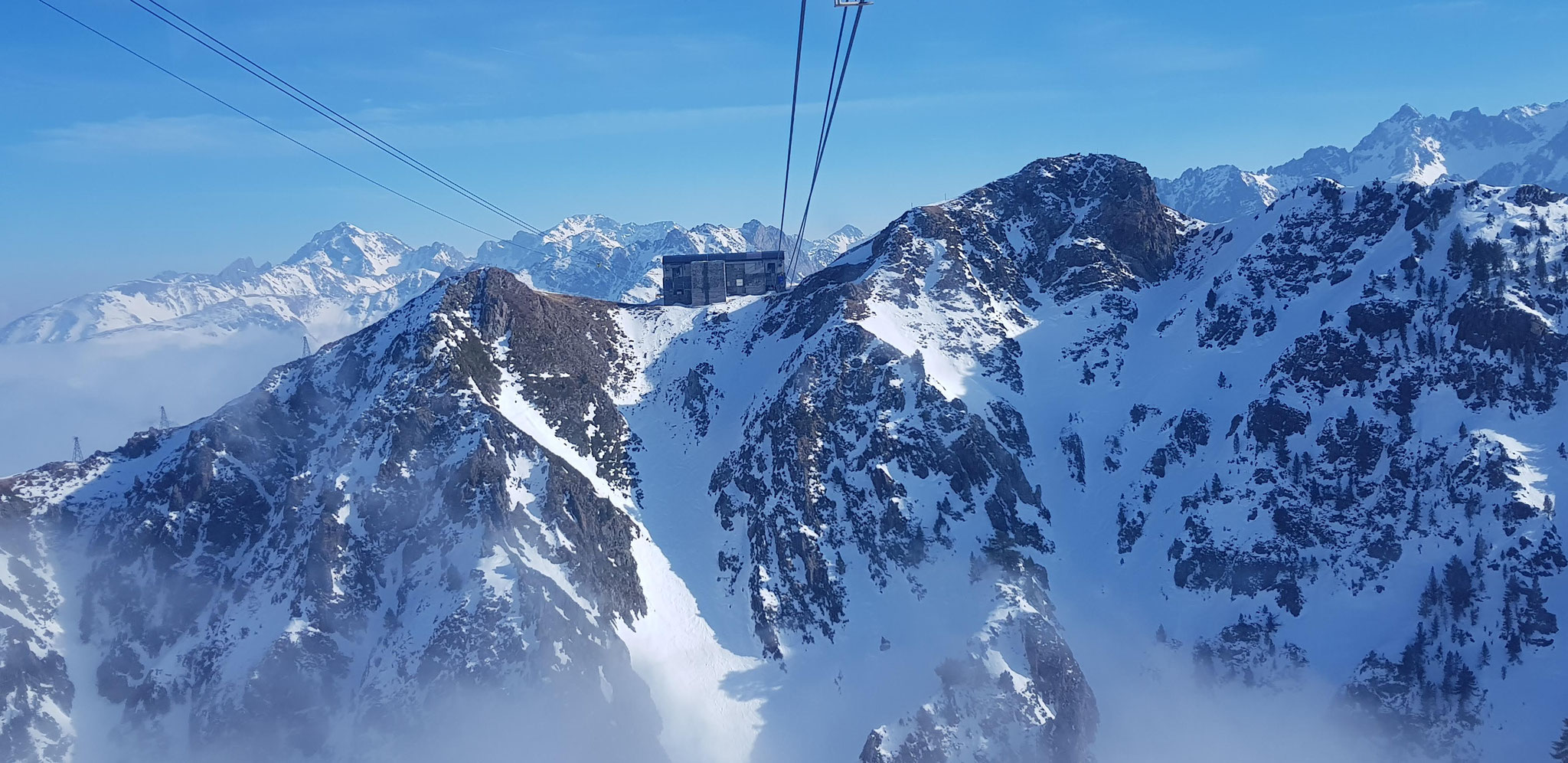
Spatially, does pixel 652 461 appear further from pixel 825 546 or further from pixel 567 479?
pixel 825 546

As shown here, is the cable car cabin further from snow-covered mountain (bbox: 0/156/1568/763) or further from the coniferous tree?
the coniferous tree

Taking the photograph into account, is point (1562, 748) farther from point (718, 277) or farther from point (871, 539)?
point (718, 277)

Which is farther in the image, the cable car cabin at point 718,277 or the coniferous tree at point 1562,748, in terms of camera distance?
the cable car cabin at point 718,277

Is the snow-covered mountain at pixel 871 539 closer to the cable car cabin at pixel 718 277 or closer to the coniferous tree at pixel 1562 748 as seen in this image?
the coniferous tree at pixel 1562 748

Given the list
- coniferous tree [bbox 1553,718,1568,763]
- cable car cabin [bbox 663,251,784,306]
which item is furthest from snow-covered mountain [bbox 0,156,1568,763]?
cable car cabin [bbox 663,251,784,306]

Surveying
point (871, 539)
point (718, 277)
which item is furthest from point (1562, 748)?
point (718, 277)

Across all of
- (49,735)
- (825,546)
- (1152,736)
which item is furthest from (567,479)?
→ (1152,736)

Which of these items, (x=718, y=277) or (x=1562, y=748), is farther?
(x=718, y=277)

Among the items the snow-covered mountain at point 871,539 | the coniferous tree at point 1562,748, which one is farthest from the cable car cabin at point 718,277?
the coniferous tree at point 1562,748
